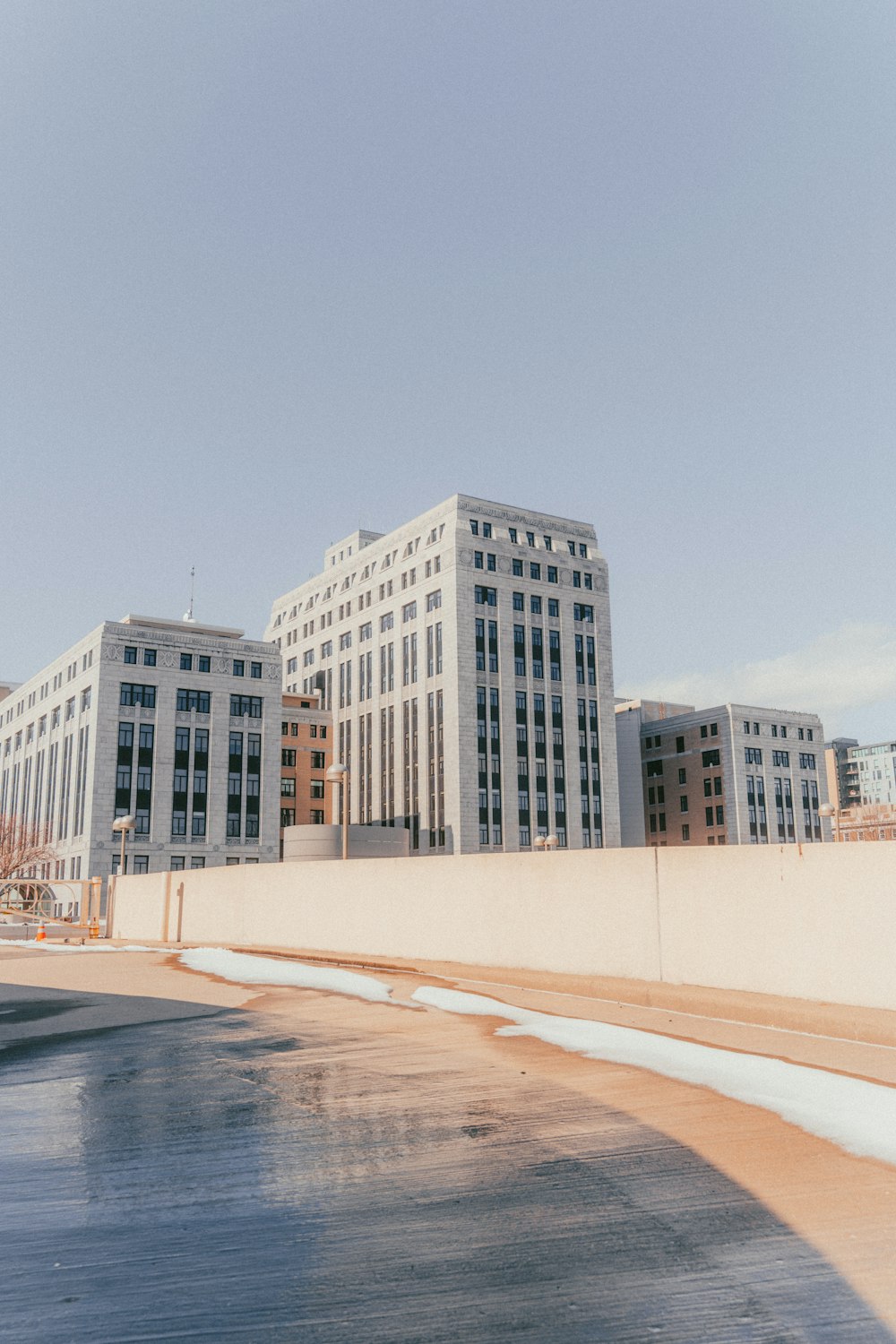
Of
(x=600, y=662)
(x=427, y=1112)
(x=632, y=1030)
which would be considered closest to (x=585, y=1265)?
(x=427, y=1112)

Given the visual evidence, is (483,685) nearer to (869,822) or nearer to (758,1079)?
(869,822)

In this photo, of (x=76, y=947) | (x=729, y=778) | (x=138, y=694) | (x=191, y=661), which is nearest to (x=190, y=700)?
(x=191, y=661)

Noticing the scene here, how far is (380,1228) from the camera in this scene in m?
5.10

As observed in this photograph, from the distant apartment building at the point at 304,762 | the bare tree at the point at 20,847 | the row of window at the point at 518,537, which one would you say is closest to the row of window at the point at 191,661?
the distant apartment building at the point at 304,762

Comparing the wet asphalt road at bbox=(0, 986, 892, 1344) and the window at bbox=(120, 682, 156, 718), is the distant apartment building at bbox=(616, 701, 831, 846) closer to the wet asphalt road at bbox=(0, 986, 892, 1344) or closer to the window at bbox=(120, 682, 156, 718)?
the window at bbox=(120, 682, 156, 718)

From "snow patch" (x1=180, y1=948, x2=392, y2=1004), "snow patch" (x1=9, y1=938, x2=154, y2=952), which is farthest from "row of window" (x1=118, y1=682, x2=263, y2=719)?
"snow patch" (x1=180, y1=948, x2=392, y2=1004)

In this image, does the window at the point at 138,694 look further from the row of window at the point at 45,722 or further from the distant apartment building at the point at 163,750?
the row of window at the point at 45,722

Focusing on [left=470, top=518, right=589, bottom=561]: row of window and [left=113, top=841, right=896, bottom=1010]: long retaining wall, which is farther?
[left=470, top=518, right=589, bottom=561]: row of window

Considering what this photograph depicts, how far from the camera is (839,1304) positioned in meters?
4.18

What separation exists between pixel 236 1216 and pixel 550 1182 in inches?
68.3

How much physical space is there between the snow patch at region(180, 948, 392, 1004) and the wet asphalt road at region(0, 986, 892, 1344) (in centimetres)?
735

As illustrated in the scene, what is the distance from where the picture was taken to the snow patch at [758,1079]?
22.7ft

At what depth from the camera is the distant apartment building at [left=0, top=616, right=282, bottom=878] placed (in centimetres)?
8300

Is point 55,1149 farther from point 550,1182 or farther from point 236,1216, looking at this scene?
point 550,1182
